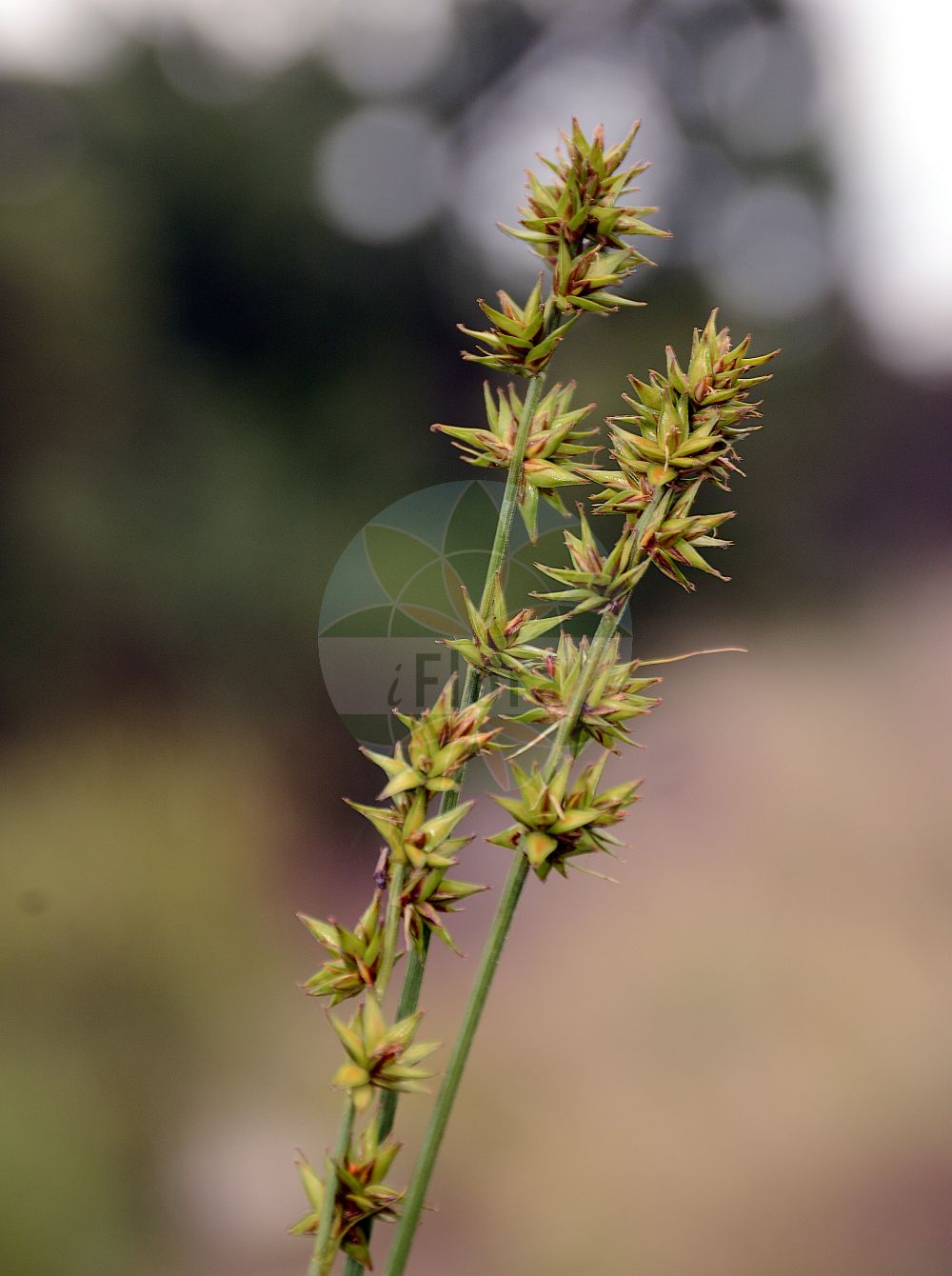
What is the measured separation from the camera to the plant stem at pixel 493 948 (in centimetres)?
21

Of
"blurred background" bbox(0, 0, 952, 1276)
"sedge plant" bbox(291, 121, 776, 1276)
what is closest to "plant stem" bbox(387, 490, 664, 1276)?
"sedge plant" bbox(291, 121, 776, 1276)

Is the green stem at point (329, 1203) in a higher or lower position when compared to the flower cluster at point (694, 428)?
lower

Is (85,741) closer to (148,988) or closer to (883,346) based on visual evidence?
(148,988)

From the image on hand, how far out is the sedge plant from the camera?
203 millimetres

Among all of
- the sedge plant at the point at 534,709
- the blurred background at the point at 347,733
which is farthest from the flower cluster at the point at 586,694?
the blurred background at the point at 347,733
